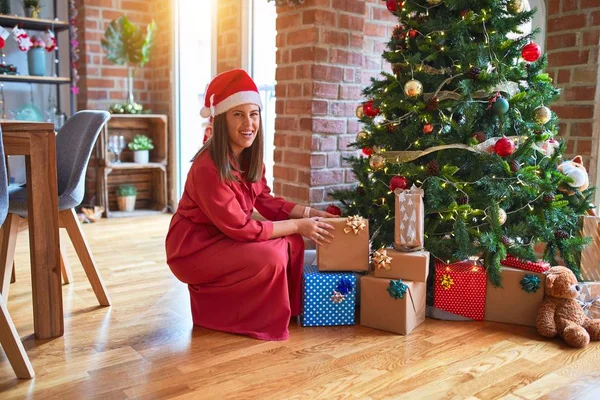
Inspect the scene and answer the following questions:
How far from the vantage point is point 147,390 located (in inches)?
65.9

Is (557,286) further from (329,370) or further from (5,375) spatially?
(5,375)

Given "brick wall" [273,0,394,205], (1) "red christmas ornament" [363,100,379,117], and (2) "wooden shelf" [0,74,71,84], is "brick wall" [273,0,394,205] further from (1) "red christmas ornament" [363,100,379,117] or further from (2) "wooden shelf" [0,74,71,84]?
(2) "wooden shelf" [0,74,71,84]

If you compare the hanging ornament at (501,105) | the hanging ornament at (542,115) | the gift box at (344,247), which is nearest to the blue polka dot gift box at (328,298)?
the gift box at (344,247)

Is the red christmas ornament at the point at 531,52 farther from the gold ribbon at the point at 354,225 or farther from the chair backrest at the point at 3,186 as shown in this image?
the chair backrest at the point at 3,186

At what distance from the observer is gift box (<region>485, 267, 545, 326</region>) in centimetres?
218

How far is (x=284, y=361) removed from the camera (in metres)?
1.89

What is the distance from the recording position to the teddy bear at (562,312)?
2082 mm

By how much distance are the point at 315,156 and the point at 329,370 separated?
128cm

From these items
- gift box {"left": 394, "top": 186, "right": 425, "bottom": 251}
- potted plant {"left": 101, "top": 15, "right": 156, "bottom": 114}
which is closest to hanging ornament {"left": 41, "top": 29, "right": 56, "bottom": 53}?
potted plant {"left": 101, "top": 15, "right": 156, "bottom": 114}

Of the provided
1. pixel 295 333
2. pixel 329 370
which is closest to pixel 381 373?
pixel 329 370

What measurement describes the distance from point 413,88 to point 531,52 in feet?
1.54

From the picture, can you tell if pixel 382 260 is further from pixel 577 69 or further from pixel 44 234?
pixel 577 69

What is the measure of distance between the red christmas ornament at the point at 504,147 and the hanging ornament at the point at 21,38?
139 inches

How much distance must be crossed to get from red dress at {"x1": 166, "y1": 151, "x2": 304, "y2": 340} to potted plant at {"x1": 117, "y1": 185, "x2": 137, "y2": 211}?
2.52 metres
